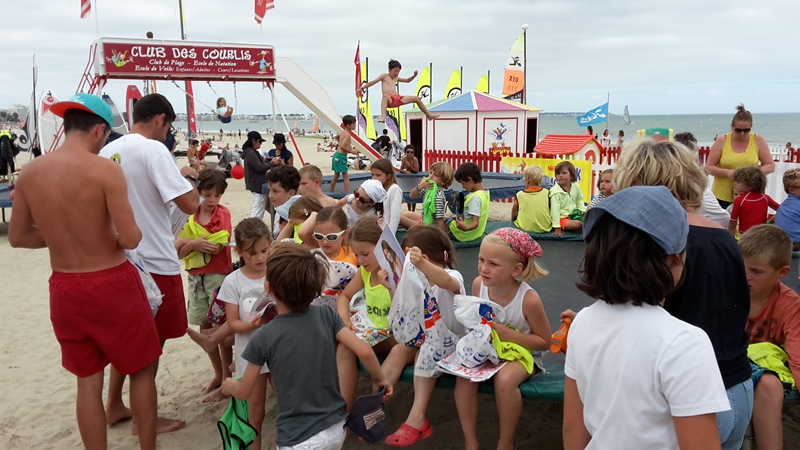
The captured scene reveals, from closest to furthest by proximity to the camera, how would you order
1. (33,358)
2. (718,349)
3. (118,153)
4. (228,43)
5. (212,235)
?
1. (718,349)
2. (118,153)
3. (212,235)
4. (33,358)
5. (228,43)

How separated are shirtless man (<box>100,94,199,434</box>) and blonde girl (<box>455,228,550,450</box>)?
156 centimetres

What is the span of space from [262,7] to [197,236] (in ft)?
34.1

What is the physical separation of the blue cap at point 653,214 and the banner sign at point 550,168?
27.4ft

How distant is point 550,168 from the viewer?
36.3ft

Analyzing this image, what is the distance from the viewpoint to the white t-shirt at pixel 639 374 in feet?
3.94

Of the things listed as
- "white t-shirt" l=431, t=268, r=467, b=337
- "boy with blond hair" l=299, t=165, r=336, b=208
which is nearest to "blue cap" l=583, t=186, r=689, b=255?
"white t-shirt" l=431, t=268, r=467, b=337

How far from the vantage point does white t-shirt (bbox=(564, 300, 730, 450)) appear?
3.94 feet

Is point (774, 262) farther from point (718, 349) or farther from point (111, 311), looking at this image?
point (111, 311)

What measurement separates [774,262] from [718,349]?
892mm

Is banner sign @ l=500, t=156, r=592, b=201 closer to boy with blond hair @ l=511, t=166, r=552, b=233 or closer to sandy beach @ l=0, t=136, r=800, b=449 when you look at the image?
boy with blond hair @ l=511, t=166, r=552, b=233

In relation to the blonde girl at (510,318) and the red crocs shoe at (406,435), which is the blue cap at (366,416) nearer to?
the red crocs shoe at (406,435)

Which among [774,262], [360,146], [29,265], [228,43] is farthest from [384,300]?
[360,146]

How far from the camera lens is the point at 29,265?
7.69 metres

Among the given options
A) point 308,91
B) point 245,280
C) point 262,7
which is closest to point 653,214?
point 245,280
